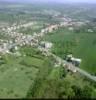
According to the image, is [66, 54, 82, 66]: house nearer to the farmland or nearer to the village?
the village

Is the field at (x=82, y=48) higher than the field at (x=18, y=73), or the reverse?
the field at (x=18, y=73)

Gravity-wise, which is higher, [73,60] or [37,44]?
[73,60]

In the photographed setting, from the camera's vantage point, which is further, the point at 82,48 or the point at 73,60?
the point at 82,48

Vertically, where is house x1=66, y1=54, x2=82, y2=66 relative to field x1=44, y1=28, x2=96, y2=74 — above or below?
above

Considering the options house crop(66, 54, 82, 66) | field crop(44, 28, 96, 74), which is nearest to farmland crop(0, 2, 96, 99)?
field crop(44, 28, 96, 74)

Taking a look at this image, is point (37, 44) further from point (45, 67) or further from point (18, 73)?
point (18, 73)

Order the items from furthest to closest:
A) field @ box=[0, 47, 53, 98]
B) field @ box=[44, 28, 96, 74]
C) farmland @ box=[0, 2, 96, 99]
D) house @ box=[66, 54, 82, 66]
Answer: house @ box=[66, 54, 82, 66]
field @ box=[44, 28, 96, 74]
field @ box=[0, 47, 53, 98]
farmland @ box=[0, 2, 96, 99]

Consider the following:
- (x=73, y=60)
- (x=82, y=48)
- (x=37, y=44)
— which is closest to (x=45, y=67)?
(x=73, y=60)

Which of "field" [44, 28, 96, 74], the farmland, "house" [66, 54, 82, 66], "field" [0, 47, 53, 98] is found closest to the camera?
the farmland

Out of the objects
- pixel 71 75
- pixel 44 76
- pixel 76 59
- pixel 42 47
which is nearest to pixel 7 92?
pixel 44 76

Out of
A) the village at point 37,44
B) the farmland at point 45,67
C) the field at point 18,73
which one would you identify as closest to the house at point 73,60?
the village at point 37,44

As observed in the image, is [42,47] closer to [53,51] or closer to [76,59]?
[53,51]

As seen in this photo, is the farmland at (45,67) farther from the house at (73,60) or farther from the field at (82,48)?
the house at (73,60)
